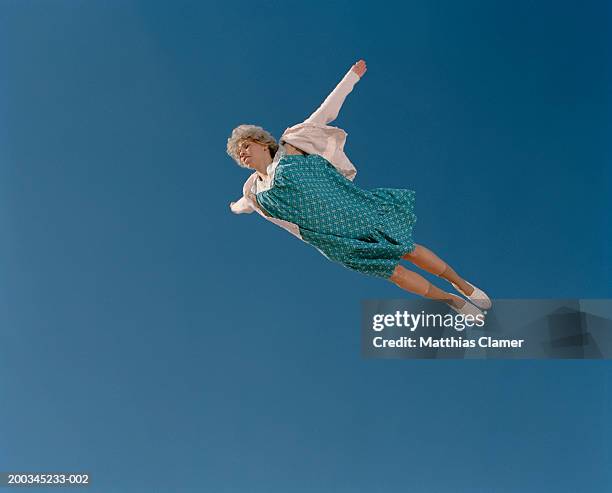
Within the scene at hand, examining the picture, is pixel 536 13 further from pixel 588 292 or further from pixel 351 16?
pixel 588 292

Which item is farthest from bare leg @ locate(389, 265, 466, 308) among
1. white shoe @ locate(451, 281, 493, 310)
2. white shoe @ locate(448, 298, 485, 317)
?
white shoe @ locate(448, 298, 485, 317)

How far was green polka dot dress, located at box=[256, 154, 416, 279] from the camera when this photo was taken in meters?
3.27

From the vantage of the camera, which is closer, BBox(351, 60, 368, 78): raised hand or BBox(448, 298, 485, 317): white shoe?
BBox(351, 60, 368, 78): raised hand

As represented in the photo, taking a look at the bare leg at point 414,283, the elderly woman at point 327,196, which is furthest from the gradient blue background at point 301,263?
the elderly woman at point 327,196

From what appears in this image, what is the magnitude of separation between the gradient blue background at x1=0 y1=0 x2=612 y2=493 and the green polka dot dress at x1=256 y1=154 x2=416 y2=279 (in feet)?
2.01

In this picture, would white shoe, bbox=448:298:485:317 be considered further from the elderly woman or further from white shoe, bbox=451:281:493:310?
the elderly woman

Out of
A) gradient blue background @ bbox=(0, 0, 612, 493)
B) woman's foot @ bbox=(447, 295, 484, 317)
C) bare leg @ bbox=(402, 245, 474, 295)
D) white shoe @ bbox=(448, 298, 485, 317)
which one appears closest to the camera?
bare leg @ bbox=(402, 245, 474, 295)

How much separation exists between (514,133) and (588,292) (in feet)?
2.64

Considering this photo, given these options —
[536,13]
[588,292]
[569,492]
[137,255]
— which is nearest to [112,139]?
[137,255]

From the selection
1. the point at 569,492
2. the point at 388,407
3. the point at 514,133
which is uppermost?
the point at 514,133

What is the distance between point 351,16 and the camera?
158 inches

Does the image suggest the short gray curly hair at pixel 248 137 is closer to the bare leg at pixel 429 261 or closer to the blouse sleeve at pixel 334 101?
the blouse sleeve at pixel 334 101

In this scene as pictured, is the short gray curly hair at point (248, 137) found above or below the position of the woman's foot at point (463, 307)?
above

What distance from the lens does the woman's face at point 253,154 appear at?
131 inches
